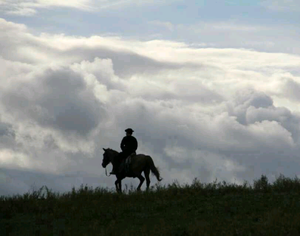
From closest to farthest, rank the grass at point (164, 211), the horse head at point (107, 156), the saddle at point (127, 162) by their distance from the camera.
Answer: the grass at point (164, 211)
the saddle at point (127, 162)
the horse head at point (107, 156)

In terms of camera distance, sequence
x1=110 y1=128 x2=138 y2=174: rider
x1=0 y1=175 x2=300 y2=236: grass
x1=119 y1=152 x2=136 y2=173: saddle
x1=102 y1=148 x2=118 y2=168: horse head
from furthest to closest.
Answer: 1. x1=102 y1=148 x2=118 y2=168: horse head
2. x1=119 y1=152 x2=136 y2=173: saddle
3. x1=110 y1=128 x2=138 y2=174: rider
4. x1=0 y1=175 x2=300 y2=236: grass

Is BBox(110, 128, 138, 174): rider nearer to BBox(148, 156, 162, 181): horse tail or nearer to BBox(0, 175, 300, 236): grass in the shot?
BBox(148, 156, 162, 181): horse tail

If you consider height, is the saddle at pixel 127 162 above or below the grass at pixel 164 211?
above

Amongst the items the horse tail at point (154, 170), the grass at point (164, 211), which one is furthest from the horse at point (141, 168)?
the grass at point (164, 211)

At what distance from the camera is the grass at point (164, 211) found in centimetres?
1495

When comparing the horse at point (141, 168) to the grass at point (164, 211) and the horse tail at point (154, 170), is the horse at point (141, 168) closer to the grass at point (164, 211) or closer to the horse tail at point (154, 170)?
the horse tail at point (154, 170)

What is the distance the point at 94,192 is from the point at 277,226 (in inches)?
356

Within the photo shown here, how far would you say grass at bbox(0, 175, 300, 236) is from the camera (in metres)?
14.9

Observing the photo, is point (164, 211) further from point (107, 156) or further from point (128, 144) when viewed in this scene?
point (107, 156)

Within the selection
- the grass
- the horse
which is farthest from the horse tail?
the grass

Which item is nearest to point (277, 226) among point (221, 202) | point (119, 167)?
point (221, 202)

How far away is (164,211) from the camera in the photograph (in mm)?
18234

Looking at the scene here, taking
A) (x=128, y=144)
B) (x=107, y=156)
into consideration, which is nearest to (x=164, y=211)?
(x=128, y=144)

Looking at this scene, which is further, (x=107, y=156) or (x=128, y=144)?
(x=107, y=156)
